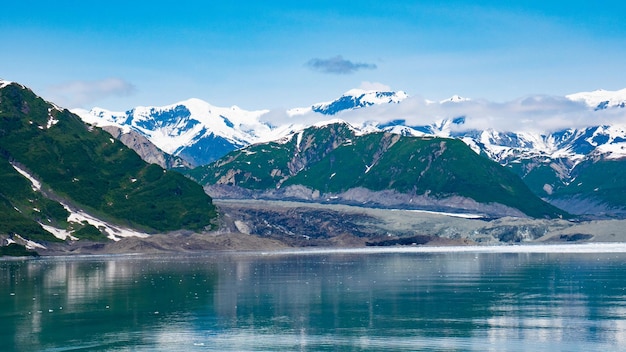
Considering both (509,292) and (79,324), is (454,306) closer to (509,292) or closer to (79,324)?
(509,292)

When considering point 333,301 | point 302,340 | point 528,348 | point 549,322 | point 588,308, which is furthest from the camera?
point 333,301

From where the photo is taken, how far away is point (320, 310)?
104 metres

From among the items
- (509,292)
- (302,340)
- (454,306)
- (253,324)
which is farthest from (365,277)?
(302,340)

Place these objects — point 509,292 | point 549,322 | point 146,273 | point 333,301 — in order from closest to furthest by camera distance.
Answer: point 549,322 → point 333,301 → point 509,292 → point 146,273

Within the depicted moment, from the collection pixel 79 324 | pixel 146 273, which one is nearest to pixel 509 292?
pixel 79 324

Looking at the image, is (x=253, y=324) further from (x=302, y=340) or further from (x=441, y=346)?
(x=441, y=346)

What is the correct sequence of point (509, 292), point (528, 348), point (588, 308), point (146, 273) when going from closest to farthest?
1. point (528, 348)
2. point (588, 308)
3. point (509, 292)
4. point (146, 273)

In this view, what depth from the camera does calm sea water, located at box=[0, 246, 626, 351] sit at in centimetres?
8044

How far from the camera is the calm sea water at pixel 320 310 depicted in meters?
80.4

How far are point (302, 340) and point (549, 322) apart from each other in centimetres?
2509

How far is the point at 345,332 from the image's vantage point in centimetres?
8612

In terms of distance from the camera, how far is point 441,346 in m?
76.9

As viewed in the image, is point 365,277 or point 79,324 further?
point 365,277

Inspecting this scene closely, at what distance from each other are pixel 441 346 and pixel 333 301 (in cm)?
3718
